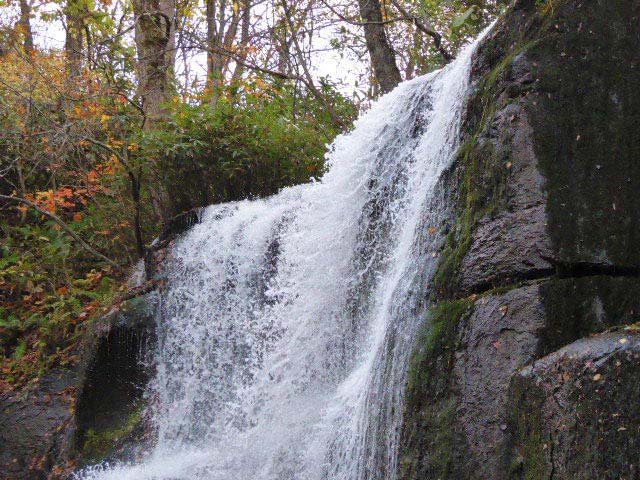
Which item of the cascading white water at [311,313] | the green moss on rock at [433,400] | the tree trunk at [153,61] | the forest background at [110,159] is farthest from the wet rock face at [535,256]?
the tree trunk at [153,61]

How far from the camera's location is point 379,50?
9.15 meters

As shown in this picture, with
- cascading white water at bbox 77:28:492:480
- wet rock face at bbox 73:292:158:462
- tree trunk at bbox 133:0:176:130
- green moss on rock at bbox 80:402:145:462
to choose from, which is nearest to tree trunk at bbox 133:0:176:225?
tree trunk at bbox 133:0:176:130

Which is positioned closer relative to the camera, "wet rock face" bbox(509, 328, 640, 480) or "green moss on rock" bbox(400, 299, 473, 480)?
"wet rock face" bbox(509, 328, 640, 480)

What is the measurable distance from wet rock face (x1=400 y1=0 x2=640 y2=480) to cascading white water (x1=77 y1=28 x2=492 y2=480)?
336 mm

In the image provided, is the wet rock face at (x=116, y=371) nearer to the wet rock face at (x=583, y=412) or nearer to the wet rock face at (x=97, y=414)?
the wet rock face at (x=97, y=414)

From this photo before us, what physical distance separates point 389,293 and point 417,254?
0.44 metres

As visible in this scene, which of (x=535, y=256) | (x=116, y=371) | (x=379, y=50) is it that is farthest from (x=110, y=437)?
(x=379, y=50)

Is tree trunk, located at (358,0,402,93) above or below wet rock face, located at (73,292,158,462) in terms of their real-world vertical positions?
above

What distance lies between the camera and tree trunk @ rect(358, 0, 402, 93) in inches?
356

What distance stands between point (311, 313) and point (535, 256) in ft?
8.64

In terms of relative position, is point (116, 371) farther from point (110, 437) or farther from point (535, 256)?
point (535, 256)

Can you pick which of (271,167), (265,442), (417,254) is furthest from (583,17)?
(271,167)

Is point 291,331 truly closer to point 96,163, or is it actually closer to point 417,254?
point 417,254

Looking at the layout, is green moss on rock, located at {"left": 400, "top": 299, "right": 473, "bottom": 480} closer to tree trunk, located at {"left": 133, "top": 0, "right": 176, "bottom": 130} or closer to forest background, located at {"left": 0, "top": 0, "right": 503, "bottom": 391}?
forest background, located at {"left": 0, "top": 0, "right": 503, "bottom": 391}
